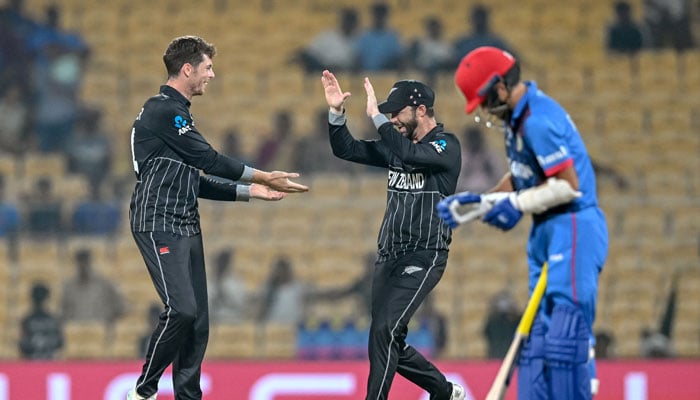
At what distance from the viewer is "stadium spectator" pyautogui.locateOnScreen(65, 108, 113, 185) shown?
12234mm

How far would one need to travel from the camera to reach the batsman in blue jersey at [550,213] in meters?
4.83

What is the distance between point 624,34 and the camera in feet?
43.6

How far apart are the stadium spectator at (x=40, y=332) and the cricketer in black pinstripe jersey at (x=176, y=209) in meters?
4.91

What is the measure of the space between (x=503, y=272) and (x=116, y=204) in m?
3.84

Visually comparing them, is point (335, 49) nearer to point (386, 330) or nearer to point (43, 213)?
point (43, 213)

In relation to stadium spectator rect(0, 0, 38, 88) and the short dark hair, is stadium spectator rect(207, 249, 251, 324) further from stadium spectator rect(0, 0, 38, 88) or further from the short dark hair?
the short dark hair

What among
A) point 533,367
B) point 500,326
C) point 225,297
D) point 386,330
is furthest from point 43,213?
point 533,367

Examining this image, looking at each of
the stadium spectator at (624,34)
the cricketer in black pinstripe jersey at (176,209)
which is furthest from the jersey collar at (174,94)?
the stadium spectator at (624,34)

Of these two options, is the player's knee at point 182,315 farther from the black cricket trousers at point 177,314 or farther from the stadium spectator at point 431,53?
the stadium spectator at point 431,53

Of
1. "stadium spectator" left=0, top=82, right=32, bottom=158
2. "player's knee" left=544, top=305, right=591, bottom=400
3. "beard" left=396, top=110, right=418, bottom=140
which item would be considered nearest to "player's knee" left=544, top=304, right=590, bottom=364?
"player's knee" left=544, top=305, right=591, bottom=400

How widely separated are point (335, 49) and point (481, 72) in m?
8.33

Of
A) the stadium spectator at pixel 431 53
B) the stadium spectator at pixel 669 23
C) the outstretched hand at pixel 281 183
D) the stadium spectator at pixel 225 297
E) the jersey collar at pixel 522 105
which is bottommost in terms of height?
the stadium spectator at pixel 225 297

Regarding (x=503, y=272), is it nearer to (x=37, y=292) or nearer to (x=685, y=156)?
(x=685, y=156)

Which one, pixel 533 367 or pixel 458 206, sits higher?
pixel 458 206
